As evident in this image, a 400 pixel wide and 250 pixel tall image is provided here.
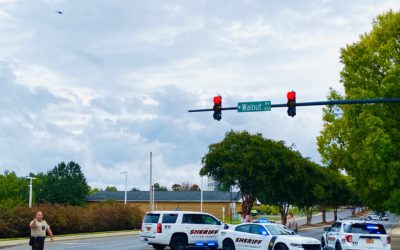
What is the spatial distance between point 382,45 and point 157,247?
561 inches

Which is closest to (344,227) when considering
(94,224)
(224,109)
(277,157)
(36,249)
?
(224,109)

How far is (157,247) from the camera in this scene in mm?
26781

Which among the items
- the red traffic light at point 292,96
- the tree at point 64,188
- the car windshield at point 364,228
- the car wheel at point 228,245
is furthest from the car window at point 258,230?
the tree at point 64,188

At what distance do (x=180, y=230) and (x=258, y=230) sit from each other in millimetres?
4001

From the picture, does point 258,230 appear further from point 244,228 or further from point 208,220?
point 208,220

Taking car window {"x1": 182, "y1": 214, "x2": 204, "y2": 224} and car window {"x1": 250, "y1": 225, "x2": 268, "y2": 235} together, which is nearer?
car window {"x1": 250, "y1": 225, "x2": 268, "y2": 235}

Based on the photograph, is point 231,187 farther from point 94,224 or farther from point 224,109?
point 224,109

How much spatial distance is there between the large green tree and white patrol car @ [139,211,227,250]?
25.7ft

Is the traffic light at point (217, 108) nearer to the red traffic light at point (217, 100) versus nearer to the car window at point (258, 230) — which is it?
the red traffic light at point (217, 100)

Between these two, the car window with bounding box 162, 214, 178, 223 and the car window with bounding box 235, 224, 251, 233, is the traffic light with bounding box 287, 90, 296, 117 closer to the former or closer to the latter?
the car window with bounding box 235, 224, 251, 233

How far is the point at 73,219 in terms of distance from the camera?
165ft

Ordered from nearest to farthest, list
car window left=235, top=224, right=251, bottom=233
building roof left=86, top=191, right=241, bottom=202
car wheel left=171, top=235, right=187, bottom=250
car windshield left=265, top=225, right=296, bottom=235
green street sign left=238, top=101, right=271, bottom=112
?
green street sign left=238, top=101, right=271, bottom=112
car windshield left=265, top=225, right=296, bottom=235
car window left=235, top=224, right=251, bottom=233
car wheel left=171, top=235, right=187, bottom=250
building roof left=86, top=191, right=241, bottom=202

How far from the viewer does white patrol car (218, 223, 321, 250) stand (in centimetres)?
2176

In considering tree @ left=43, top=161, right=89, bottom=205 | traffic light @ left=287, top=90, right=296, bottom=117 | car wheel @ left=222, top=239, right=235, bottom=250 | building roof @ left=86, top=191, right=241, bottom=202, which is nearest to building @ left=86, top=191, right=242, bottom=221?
building roof @ left=86, top=191, right=241, bottom=202
